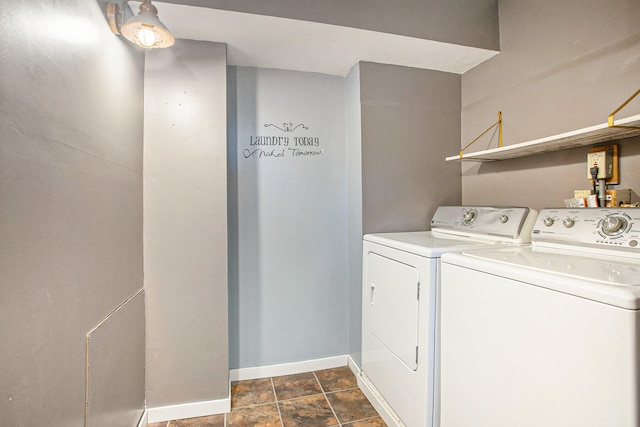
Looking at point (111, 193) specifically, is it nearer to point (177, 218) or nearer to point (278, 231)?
point (177, 218)

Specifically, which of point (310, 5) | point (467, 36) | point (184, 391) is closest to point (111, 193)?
point (184, 391)

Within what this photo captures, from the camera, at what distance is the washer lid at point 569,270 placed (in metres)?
0.72

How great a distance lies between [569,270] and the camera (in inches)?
34.8

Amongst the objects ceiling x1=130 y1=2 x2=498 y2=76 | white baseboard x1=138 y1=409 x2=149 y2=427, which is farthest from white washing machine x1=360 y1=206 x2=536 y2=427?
white baseboard x1=138 y1=409 x2=149 y2=427

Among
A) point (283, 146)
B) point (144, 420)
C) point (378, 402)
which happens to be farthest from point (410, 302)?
point (144, 420)

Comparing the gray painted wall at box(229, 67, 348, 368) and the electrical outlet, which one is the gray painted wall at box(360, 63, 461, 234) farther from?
the electrical outlet

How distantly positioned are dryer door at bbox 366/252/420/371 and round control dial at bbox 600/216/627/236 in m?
0.72

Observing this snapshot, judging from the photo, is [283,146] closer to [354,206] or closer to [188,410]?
[354,206]

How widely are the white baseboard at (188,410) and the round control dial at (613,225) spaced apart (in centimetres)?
207

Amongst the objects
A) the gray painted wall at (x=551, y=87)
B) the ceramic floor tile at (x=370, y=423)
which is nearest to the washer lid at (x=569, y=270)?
the gray painted wall at (x=551, y=87)

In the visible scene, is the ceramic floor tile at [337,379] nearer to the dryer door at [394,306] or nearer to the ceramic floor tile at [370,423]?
the ceramic floor tile at [370,423]

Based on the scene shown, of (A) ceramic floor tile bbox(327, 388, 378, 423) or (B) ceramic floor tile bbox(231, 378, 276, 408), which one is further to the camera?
(B) ceramic floor tile bbox(231, 378, 276, 408)

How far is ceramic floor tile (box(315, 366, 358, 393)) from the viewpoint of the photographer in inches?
79.9

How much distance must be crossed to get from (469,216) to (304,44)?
1.45 meters
